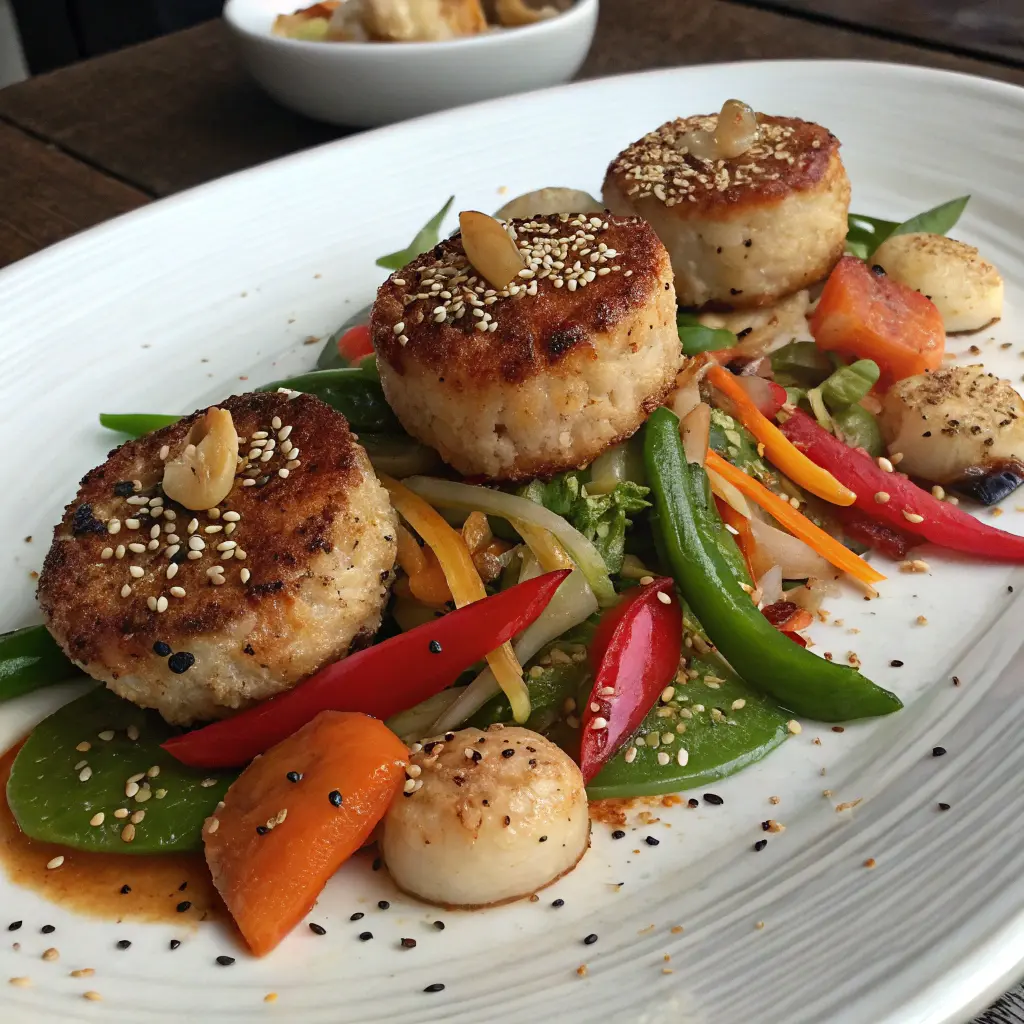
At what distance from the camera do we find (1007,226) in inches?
164

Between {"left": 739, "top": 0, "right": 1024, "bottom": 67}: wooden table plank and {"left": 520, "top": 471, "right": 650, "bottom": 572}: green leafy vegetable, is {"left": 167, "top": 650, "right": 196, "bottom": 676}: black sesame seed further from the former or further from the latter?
{"left": 739, "top": 0, "right": 1024, "bottom": 67}: wooden table plank

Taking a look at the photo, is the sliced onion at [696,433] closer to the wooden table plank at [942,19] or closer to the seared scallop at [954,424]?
the seared scallop at [954,424]

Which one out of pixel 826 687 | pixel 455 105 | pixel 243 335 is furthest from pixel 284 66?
pixel 826 687

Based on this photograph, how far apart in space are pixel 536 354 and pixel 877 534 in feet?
3.84

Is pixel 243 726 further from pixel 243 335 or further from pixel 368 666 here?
pixel 243 335

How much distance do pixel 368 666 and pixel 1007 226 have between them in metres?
3.21

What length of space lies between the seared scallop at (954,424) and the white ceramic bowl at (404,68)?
3048 mm

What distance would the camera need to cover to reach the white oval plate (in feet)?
6.21

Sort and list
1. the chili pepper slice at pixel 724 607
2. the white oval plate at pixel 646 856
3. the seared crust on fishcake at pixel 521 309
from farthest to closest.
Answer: the seared crust on fishcake at pixel 521 309 → the chili pepper slice at pixel 724 607 → the white oval plate at pixel 646 856

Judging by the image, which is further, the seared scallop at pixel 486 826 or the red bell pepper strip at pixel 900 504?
the red bell pepper strip at pixel 900 504

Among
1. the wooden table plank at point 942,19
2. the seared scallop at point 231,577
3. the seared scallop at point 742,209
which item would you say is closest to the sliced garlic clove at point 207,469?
the seared scallop at point 231,577

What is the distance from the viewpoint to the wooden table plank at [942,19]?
611 cm

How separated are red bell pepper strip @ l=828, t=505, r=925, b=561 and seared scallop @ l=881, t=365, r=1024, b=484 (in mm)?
261

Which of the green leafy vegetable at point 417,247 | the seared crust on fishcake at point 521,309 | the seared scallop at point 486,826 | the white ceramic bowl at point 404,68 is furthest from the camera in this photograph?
the white ceramic bowl at point 404,68
